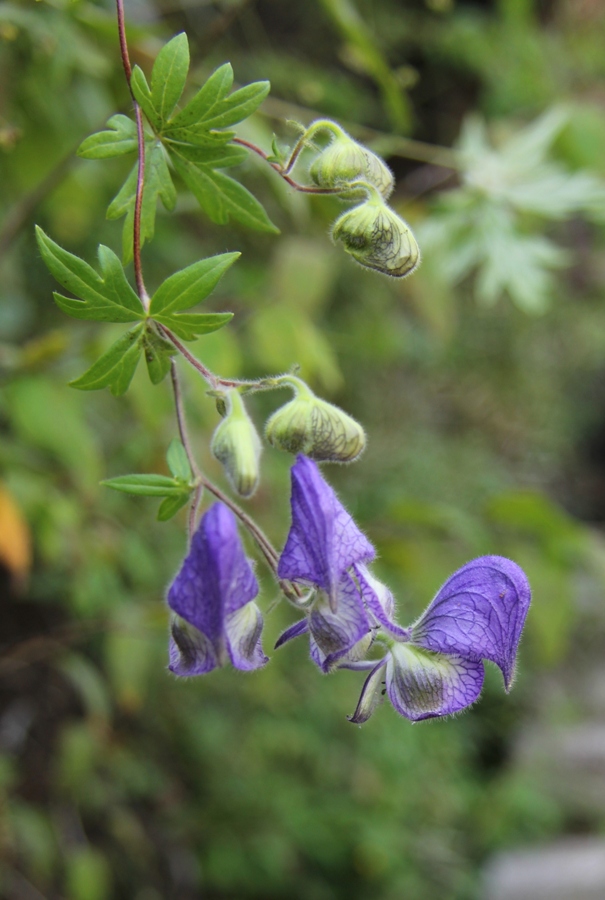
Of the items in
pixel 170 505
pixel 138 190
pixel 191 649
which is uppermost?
pixel 138 190

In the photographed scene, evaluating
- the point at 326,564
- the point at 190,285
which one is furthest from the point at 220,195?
the point at 326,564

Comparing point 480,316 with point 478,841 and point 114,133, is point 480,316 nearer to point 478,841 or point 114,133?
point 478,841

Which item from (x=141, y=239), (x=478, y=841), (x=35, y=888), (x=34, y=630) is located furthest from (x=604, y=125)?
(x=478, y=841)

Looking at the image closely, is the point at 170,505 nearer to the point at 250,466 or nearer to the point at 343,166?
the point at 250,466

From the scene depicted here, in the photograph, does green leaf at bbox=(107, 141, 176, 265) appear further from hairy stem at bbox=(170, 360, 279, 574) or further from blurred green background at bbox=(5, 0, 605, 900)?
blurred green background at bbox=(5, 0, 605, 900)

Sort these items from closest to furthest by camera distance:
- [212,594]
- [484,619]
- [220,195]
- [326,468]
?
1. [212,594]
2. [484,619]
3. [220,195]
4. [326,468]

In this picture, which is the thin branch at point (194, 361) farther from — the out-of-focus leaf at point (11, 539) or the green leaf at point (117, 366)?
the out-of-focus leaf at point (11, 539)
